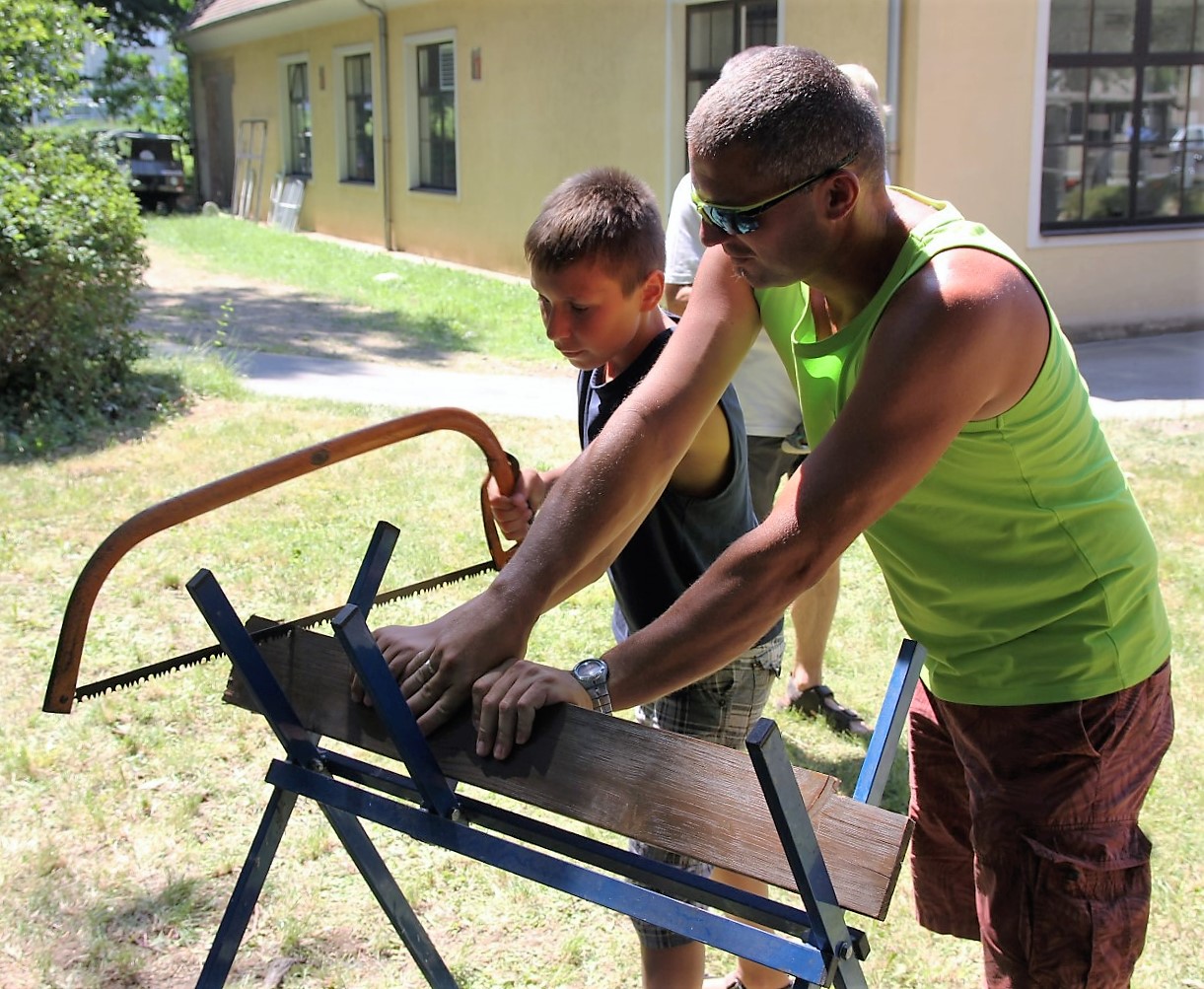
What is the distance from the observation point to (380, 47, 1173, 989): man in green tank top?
61.8 inches

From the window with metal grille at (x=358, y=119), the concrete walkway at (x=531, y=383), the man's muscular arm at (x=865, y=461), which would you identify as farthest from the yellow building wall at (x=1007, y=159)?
the window with metal grille at (x=358, y=119)

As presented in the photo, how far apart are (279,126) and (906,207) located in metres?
22.4

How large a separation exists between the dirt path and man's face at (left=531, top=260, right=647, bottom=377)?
758cm

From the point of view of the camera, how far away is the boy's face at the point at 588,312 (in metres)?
2.49

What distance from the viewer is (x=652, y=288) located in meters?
2.58

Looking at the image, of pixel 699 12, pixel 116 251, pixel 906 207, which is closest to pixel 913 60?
pixel 699 12

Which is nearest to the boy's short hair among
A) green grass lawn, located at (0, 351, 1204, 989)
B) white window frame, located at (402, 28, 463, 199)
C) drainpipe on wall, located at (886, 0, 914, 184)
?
green grass lawn, located at (0, 351, 1204, 989)

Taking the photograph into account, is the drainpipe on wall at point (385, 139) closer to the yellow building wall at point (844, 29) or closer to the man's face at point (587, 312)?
the yellow building wall at point (844, 29)

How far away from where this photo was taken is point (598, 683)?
1657 mm

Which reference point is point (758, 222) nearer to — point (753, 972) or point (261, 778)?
point (753, 972)

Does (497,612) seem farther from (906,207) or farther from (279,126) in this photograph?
(279,126)

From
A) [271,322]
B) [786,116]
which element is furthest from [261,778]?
[271,322]

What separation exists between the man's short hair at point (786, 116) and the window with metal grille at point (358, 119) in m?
18.4

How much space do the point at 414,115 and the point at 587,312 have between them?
16120 millimetres
